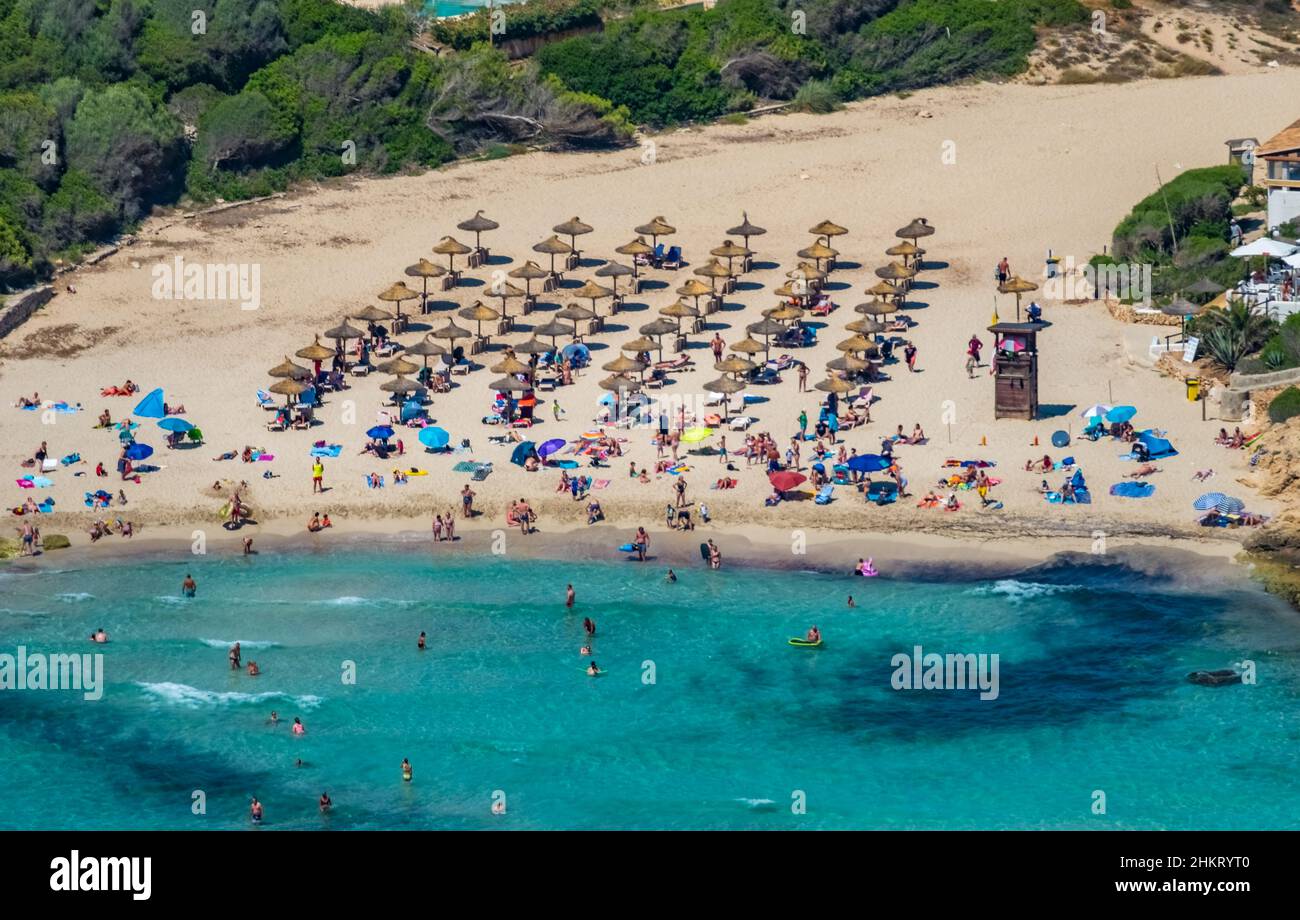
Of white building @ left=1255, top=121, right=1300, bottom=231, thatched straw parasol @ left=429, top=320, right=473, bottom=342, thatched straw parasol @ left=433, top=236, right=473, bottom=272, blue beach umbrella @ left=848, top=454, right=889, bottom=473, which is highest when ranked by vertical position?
white building @ left=1255, top=121, right=1300, bottom=231

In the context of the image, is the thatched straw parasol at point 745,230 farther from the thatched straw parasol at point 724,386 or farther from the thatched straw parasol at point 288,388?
the thatched straw parasol at point 288,388

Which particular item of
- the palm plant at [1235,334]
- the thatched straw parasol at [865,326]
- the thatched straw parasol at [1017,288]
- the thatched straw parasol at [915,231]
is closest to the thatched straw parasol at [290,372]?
the thatched straw parasol at [865,326]

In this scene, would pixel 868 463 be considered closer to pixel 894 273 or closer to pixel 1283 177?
pixel 894 273

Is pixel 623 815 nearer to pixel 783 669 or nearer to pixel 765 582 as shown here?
pixel 783 669

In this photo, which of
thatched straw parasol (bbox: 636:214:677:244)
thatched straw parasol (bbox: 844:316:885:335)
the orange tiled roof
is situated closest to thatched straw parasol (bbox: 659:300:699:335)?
thatched straw parasol (bbox: 636:214:677:244)

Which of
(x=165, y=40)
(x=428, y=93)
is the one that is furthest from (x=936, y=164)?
(x=165, y=40)

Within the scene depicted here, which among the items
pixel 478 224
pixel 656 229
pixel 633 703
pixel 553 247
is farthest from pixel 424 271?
pixel 633 703

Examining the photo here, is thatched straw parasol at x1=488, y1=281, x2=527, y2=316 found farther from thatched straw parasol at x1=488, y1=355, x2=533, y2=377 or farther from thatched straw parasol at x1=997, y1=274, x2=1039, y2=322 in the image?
thatched straw parasol at x1=997, y1=274, x2=1039, y2=322
